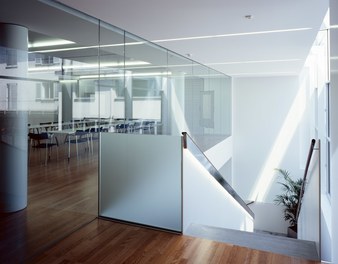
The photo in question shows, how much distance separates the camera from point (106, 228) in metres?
3.57

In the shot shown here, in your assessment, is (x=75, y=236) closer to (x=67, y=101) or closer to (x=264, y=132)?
(x=67, y=101)

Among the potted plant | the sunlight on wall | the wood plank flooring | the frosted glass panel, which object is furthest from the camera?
the sunlight on wall

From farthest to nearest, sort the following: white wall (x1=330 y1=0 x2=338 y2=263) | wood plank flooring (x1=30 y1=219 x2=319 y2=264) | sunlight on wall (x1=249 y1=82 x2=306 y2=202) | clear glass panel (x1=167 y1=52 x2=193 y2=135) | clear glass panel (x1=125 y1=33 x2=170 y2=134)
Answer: sunlight on wall (x1=249 y1=82 x2=306 y2=202)
clear glass panel (x1=167 y1=52 x2=193 y2=135)
clear glass panel (x1=125 y1=33 x2=170 y2=134)
wood plank flooring (x1=30 y1=219 x2=319 y2=264)
white wall (x1=330 y1=0 x2=338 y2=263)

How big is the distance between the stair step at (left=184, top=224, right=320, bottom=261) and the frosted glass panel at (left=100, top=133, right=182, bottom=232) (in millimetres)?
336

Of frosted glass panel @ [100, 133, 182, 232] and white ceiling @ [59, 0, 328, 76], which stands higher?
white ceiling @ [59, 0, 328, 76]

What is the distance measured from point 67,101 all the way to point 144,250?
1.79 m

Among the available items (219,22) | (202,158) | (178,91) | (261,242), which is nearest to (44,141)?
(202,158)

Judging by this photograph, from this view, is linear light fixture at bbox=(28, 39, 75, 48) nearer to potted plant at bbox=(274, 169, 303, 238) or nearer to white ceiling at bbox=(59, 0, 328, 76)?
white ceiling at bbox=(59, 0, 328, 76)

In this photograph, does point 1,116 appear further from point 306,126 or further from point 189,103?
point 306,126

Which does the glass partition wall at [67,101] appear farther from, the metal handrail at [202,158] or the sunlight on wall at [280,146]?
the sunlight on wall at [280,146]

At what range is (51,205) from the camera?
336cm

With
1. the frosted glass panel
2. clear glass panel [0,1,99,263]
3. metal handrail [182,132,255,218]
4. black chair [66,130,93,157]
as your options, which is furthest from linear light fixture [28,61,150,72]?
metal handrail [182,132,255,218]

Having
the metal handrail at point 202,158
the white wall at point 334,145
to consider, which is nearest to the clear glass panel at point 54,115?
the metal handrail at point 202,158

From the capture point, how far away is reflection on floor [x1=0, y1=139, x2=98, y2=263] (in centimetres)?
287
